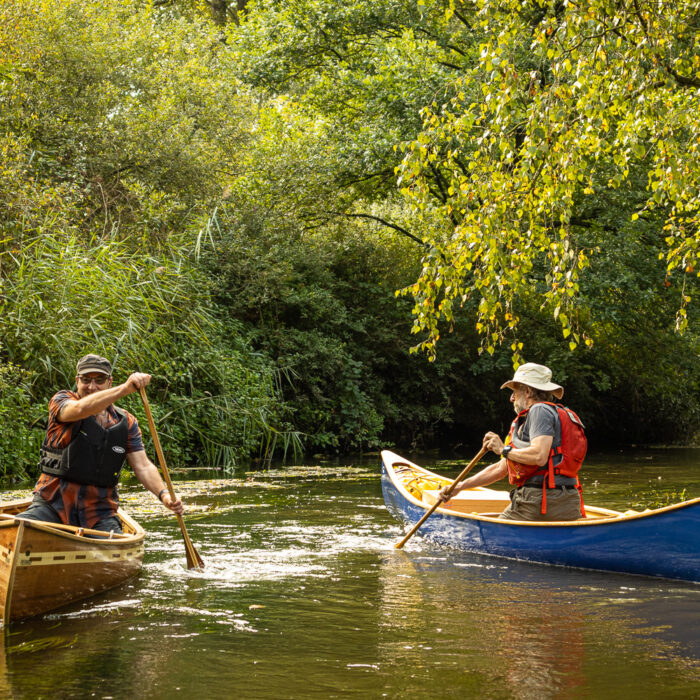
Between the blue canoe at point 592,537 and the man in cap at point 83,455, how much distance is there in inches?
108

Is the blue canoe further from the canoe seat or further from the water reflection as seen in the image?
the canoe seat

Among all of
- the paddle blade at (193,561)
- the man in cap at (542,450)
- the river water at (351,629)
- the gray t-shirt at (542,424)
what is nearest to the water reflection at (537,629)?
the river water at (351,629)

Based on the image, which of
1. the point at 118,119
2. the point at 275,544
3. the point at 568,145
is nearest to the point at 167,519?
the point at 275,544

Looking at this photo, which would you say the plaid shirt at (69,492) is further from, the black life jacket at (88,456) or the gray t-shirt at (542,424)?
the gray t-shirt at (542,424)

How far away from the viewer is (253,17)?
18.8 metres

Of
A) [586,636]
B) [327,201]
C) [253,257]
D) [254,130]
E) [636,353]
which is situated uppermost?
[254,130]

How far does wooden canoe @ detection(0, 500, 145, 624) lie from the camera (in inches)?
178

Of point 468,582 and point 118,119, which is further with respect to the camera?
point 118,119

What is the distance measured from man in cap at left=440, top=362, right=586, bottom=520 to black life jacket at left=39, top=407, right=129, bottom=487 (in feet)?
8.05

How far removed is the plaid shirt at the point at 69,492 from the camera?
16.9 feet

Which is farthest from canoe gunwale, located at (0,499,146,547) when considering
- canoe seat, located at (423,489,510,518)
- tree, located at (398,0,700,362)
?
canoe seat, located at (423,489,510,518)

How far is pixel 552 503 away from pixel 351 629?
7.22ft

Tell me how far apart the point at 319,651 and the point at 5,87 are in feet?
37.0

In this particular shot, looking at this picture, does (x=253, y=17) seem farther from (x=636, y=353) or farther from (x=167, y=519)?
(x=167, y=519)
